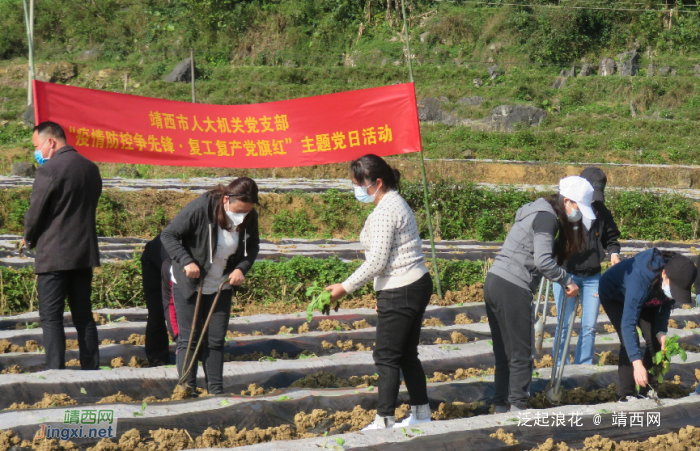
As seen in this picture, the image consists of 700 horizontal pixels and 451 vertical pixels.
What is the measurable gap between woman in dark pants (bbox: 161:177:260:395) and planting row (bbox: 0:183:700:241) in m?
6.26

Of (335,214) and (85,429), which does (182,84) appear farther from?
(85,429)

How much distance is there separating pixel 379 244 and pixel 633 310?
1.53 m

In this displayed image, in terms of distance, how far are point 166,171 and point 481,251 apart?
945 cm

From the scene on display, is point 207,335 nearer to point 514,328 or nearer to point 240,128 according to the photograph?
point 514,328

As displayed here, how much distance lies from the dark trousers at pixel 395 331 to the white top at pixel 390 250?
0.05 m

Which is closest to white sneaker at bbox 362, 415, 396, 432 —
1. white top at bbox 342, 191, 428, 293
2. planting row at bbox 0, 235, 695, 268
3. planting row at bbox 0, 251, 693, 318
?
white top at bbox 342, 191, 428, 293

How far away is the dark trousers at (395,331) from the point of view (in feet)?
10.9

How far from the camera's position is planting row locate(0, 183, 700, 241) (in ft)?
33.4

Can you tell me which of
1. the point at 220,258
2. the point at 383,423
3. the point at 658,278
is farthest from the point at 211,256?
the point at 658,278

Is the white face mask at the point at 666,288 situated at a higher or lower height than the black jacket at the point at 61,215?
lower

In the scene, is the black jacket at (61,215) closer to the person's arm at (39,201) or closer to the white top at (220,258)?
the person's arm at (39,201)


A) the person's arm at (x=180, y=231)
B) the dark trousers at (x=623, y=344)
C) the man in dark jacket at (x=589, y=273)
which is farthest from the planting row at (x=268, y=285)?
the dark trousers at (x=623, y=344)

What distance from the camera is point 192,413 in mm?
3463

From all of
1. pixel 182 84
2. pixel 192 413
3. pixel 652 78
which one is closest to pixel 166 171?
pixel 182 84
